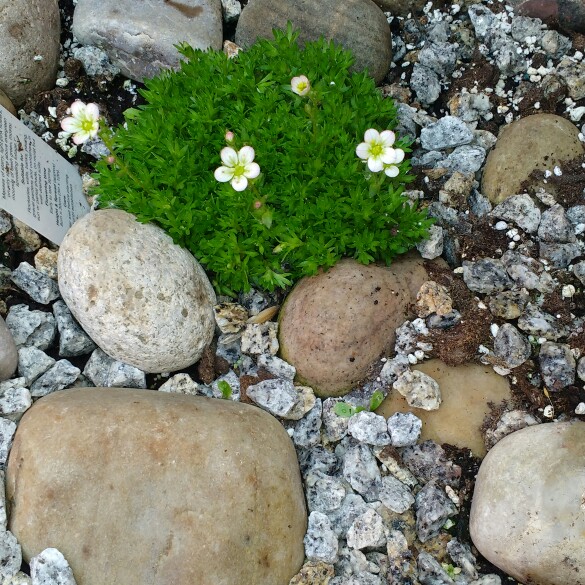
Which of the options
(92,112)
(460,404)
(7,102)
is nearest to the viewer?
(92,112)

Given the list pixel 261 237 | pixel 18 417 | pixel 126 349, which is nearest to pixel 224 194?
pixel 261 237

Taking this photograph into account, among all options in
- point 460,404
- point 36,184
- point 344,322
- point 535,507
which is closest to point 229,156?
point 344,322

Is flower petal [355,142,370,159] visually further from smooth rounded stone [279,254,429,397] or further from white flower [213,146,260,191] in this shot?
smooth rounded stone [279,254,429,397]

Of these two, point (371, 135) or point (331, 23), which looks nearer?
point (371, 135)

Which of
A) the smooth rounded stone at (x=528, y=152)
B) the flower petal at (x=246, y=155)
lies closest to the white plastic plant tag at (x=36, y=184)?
the flower petal at (x=246, y=155)

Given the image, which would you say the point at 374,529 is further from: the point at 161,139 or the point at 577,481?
the point at 161,139

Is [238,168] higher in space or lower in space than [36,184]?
higher

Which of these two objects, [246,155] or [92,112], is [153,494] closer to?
[246,155]
